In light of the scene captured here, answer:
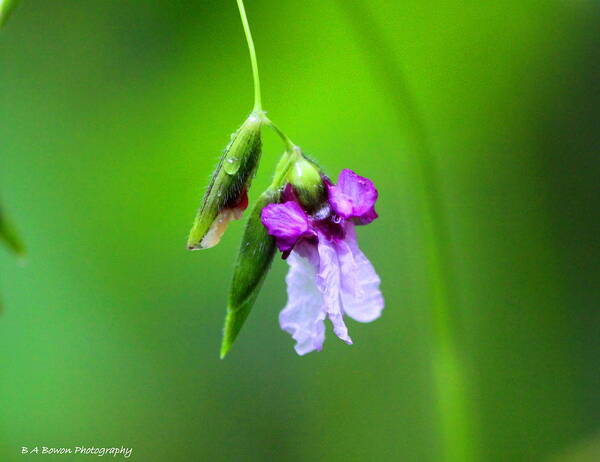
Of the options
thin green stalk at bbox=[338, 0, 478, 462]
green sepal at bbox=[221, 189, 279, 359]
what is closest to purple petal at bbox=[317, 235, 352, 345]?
green sepal at bbox=[221, 189, 279, 359]

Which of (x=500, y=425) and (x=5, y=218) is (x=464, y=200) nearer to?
(x=500, y=425)

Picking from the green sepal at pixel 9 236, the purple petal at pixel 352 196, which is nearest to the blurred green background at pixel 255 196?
the green sepal at pixel 9 236

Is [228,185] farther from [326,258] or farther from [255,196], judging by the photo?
[255,196]

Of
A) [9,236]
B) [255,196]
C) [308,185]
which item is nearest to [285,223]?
[308,185]

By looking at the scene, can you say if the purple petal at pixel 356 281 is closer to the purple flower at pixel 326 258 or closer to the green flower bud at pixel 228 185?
the purple flower at pixel 326 258

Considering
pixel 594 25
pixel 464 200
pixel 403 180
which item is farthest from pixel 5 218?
pixel 594 25

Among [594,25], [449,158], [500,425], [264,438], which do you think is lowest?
[500,425]
